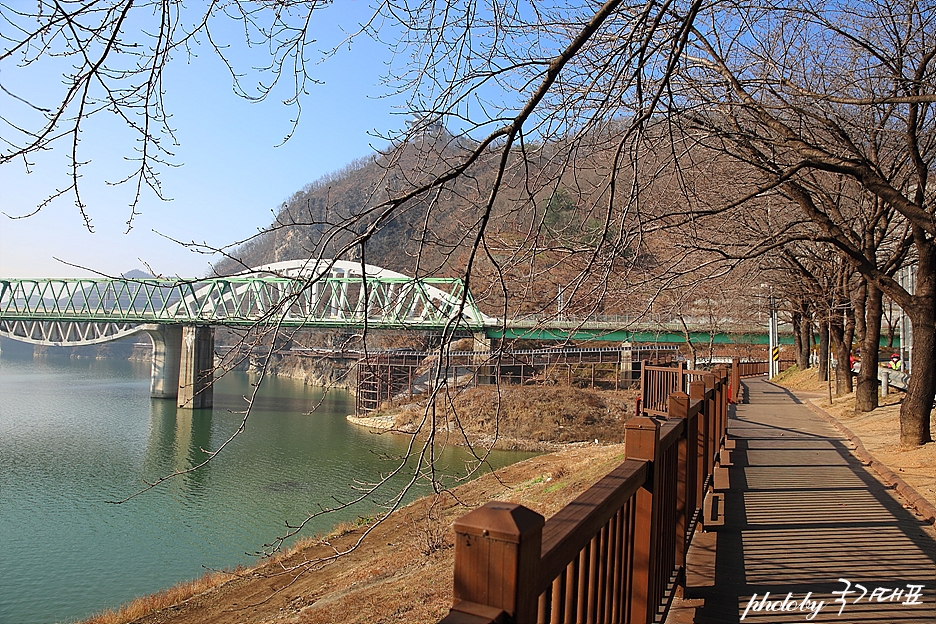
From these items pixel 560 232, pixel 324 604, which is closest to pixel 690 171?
pixel 560 232

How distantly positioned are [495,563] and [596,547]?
0.89 m

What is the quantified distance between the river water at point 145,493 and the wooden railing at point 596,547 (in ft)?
6.43

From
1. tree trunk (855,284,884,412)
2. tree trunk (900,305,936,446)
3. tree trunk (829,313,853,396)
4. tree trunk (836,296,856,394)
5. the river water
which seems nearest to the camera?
tree trunk (900,305,936,446)

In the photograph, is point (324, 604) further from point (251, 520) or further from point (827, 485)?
point (251, 520)

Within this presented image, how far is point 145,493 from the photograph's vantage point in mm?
23391

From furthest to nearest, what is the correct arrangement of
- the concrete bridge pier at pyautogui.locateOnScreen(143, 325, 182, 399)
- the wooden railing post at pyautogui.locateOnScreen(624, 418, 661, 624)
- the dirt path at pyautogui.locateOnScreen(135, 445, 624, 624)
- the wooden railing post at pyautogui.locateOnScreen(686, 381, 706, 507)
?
the concrete bridge pier at pyautogui.locateOnScreen(143, 325, 182, 399) → the dirt path at pyautogui.locateOnScreen(135, 445, 624, 624) → the wooden railing post at pyautogui.locateOnScreen(686, 381, 706, 507) → the wooden railing post at pyautogui.locateOnScreen(624, 418, 661, 624)

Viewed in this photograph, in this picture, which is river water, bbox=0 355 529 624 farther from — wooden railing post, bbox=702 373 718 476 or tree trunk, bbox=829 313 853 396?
tree trunk, bbox=829 313 853 396

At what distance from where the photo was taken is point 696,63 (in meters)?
8.13

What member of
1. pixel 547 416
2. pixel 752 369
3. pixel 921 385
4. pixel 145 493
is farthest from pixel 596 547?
pixel 752 369

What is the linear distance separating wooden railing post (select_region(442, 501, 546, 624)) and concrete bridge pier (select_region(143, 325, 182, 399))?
199 feet

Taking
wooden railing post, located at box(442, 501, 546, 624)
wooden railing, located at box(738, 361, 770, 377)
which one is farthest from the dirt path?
wooden railing, located at box(738, 361, 770, 377)

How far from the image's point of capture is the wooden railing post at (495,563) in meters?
1.40

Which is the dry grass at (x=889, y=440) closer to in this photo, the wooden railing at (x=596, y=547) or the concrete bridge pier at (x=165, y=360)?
the wooden railing at (x=596, y=547)

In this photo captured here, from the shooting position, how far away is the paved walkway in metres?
4.18
